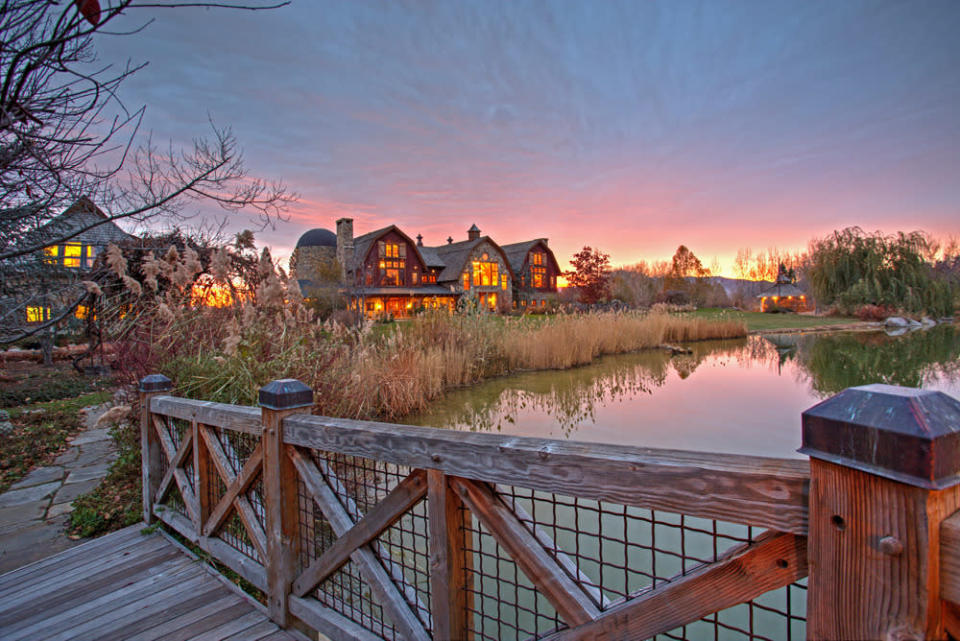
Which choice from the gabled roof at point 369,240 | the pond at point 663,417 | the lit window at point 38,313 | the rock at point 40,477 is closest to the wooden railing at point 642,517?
the pond at point 663,417

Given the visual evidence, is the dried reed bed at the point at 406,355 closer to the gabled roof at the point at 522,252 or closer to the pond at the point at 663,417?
the pond at the point at 663,417

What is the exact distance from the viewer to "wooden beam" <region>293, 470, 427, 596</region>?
1.46 metres

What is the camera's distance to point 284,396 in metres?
2.01

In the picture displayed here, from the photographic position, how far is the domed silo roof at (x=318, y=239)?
38.4 metres

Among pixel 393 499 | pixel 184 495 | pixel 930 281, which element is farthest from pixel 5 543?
pixel 930 281

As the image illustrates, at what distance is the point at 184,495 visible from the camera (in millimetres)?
2850

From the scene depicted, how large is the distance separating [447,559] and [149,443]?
2966 millimetres

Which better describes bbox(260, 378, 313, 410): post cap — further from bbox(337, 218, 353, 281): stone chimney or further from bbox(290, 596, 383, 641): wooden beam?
bbox(337, 218, 353, 281): stone chimney

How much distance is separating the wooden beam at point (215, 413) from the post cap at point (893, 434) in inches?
83.8

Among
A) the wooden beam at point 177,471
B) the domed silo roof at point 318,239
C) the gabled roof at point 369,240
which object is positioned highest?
the domed silo roof at point 318,239

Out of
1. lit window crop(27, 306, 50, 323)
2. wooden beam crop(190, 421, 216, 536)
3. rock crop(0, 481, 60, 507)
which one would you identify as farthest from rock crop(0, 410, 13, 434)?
wooden beam crop(190, 421, 216, 536)

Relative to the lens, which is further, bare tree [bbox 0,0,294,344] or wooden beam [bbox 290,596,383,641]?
bare tree [bbox 0,0,294,344]

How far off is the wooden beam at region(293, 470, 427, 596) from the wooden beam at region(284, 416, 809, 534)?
0.08 meters

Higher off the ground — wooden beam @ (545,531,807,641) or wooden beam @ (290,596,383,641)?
wooden beam @ (545,531,807,641)
